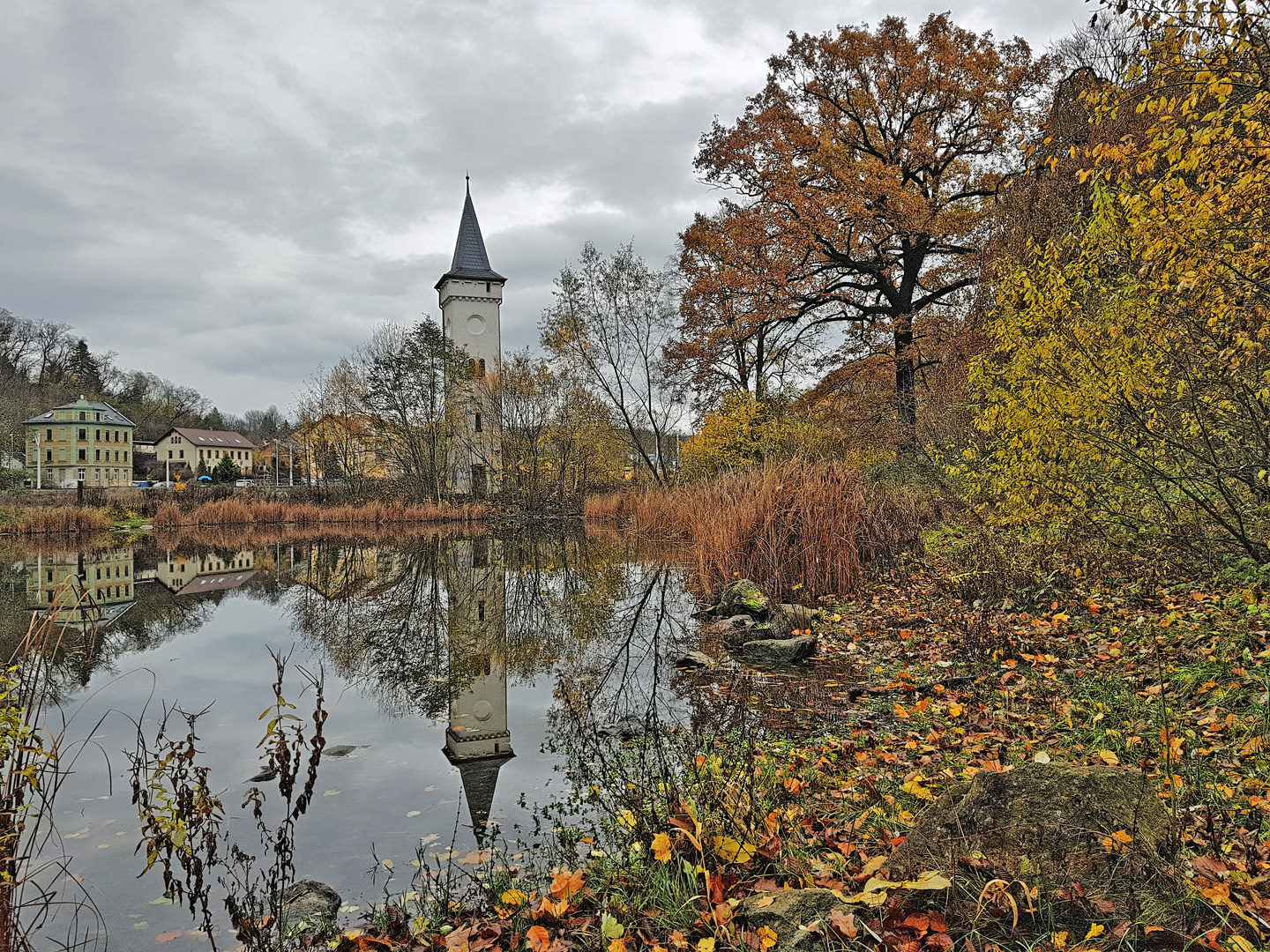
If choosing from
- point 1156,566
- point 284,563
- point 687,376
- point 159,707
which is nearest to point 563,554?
point 284,563

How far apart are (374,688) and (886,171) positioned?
1606 centimetres

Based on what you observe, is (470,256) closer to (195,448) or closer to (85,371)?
(85,371)

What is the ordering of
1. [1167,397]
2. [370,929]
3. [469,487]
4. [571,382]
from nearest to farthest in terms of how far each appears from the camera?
1. [370,929]
2. [1167,397]
3. [571,382]
4. [469,487]

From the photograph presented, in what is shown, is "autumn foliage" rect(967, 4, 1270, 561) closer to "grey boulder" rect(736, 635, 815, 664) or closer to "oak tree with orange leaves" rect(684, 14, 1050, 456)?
"grey boulder" rect(736, 635, 815, 664)

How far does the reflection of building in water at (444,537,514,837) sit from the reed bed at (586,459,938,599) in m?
3.10

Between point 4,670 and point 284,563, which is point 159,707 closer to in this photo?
point 4,670

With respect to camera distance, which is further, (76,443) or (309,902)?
(76,443)

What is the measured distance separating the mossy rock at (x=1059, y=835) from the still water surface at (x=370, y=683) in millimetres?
2218

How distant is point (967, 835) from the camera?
93.0 inches

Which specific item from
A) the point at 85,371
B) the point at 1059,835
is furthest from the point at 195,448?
the point at 1059,835

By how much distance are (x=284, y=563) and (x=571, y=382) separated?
42.8ft

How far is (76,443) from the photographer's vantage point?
5981 cm

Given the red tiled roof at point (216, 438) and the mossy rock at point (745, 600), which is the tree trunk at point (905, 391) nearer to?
the mossy rock at point (745, 600)

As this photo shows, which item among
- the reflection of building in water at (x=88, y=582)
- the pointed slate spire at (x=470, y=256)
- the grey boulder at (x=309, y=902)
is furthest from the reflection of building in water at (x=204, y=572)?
the pointed slate spire at (x=470, y=256)
